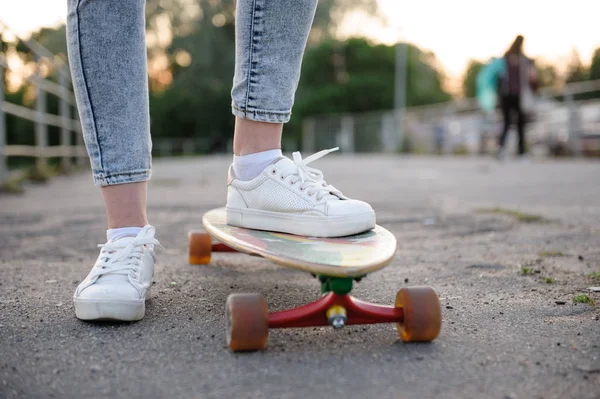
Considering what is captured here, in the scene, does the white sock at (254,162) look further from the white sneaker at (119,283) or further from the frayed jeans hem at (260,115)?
the white sneaker at (119,283)

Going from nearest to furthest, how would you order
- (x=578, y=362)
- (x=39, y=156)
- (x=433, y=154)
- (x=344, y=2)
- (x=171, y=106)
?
(x=578, y=362) < (x=39, y=156) < (x=433, y=154) < (x=344, y=2) < (x=171, y=106)

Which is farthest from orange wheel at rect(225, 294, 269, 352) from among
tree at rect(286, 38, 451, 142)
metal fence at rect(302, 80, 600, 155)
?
tree at rect(286, 38, 451, 142)

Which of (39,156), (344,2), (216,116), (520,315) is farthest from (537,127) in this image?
(216,116)

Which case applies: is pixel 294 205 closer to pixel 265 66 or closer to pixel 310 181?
pixel 310 181

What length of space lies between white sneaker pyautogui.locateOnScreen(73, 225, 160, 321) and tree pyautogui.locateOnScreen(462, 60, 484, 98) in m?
50.6

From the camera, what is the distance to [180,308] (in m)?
1.34

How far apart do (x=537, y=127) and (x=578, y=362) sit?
1141 centimetres

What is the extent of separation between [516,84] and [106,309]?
757 cm

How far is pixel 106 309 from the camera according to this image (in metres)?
1.19

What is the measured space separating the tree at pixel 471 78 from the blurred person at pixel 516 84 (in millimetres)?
43045

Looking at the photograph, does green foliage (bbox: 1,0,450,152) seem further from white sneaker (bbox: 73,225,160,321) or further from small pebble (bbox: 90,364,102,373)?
small pebble (bbox: 90,364,102,373)

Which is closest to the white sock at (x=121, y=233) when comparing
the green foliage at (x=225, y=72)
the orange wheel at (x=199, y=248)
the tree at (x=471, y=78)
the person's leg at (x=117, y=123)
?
the person's leg at (x=117, y=123)

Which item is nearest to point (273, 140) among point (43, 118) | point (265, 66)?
point (265, 66)

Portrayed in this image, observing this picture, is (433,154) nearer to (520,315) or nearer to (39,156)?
(39,156)
